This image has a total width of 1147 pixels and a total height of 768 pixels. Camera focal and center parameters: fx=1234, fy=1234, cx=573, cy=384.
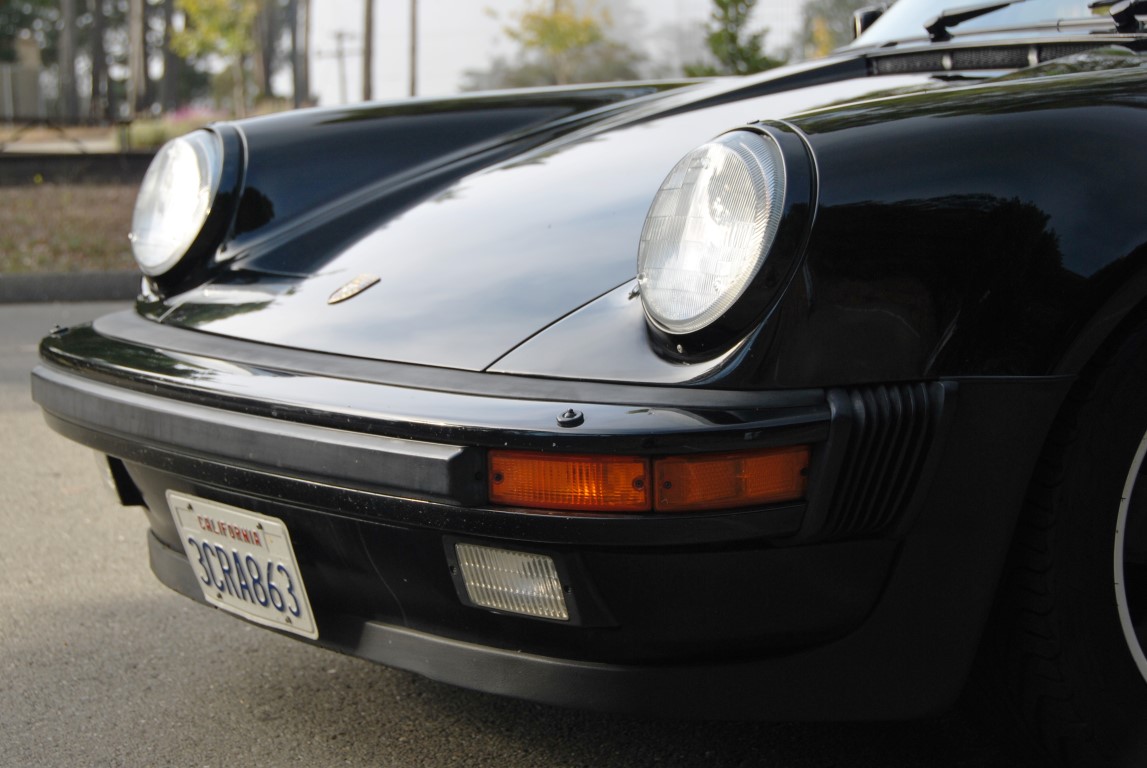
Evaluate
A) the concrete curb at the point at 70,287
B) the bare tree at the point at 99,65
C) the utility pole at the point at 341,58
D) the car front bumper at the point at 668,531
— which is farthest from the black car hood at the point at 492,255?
the bare tree at the point at 99,65

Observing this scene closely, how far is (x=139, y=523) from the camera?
295 cm

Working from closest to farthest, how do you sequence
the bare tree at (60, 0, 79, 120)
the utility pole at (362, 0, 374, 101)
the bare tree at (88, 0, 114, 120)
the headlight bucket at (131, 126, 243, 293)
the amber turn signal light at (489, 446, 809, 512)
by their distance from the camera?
1. the amber turn signal light at (489, 446, 809, 512)
2. the headlight bucket at (131, 126, 243, 293)
3. the utility pole at (362, 0, 374, 101)
4. the bare tree at (60, 0, 79, 120)
5. the bare tree at (88, 0, 114, 120)

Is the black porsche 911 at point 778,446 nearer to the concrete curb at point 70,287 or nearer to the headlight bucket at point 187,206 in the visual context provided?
the headlight bucket at point 187,206

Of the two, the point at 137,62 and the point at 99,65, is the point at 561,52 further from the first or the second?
the point at 99,65

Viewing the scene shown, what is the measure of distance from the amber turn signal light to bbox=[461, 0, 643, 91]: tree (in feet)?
72.7

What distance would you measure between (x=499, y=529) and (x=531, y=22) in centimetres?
2478

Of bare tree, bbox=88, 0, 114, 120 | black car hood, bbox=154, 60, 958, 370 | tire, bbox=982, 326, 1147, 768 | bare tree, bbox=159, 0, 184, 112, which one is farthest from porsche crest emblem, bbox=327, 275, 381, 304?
bare tree, bbox=159, 0, 184, 112

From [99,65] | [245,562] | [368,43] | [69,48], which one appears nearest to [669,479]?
[245,562]

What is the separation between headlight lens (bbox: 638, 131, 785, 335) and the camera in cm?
141

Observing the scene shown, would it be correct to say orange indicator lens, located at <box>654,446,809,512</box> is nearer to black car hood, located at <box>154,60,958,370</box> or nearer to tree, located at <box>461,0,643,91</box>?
black car hood, located at <box>154,60,958,370</box>

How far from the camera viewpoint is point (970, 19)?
2492mm

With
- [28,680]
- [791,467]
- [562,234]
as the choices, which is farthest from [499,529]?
[28,680]

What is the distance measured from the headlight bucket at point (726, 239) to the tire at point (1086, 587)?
394mm

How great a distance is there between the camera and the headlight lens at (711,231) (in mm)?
1405
